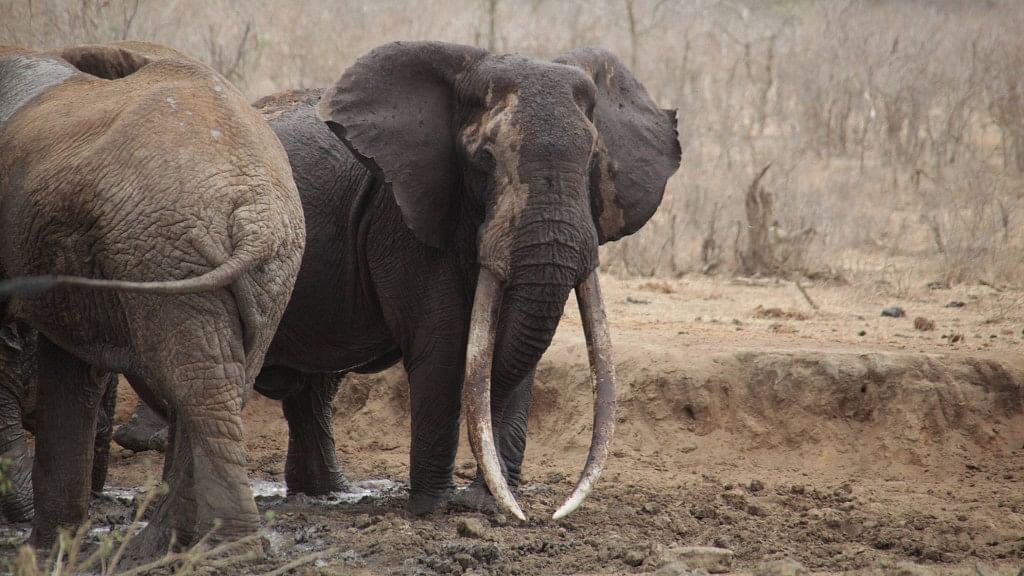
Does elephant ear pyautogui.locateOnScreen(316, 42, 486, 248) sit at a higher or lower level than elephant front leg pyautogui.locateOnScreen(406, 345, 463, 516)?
higher

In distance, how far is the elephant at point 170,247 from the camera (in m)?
4.20

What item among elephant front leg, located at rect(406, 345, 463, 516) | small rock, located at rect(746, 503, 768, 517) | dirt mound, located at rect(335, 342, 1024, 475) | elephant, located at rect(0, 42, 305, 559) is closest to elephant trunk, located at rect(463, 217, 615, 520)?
elephant front leg, located at rect(406, 345, 463, 516)

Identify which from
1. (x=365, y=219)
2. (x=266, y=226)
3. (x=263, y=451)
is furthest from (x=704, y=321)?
(x=266, y=226)

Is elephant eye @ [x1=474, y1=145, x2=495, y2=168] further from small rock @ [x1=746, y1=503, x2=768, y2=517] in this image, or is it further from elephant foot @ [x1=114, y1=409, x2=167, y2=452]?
elephant foot @ [x1=114, y1=409, x2=167, y2=452]

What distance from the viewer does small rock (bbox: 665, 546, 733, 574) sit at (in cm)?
493

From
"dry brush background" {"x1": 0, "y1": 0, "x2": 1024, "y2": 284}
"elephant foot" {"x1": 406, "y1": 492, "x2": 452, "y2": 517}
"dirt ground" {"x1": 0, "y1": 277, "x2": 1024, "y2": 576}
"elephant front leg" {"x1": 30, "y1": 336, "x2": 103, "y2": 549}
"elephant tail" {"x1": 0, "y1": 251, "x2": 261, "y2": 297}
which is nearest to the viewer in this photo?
"elephant tail" {"x1": 0, "y1": 251, "x2": 261, "y2": 297}

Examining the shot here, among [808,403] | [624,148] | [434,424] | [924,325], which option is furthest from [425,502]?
[924,325]

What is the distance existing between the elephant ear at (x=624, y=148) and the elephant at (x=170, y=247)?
5.13 ft

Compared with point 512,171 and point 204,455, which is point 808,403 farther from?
point 204,455

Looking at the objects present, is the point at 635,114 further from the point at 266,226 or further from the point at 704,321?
the point at 704,321

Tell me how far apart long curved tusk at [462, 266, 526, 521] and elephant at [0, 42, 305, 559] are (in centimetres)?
94

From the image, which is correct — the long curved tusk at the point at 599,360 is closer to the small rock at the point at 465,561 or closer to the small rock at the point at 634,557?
the small rock at the point at 634,557

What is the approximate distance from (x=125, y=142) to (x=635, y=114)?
8.22 ft

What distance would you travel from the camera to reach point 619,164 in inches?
233
